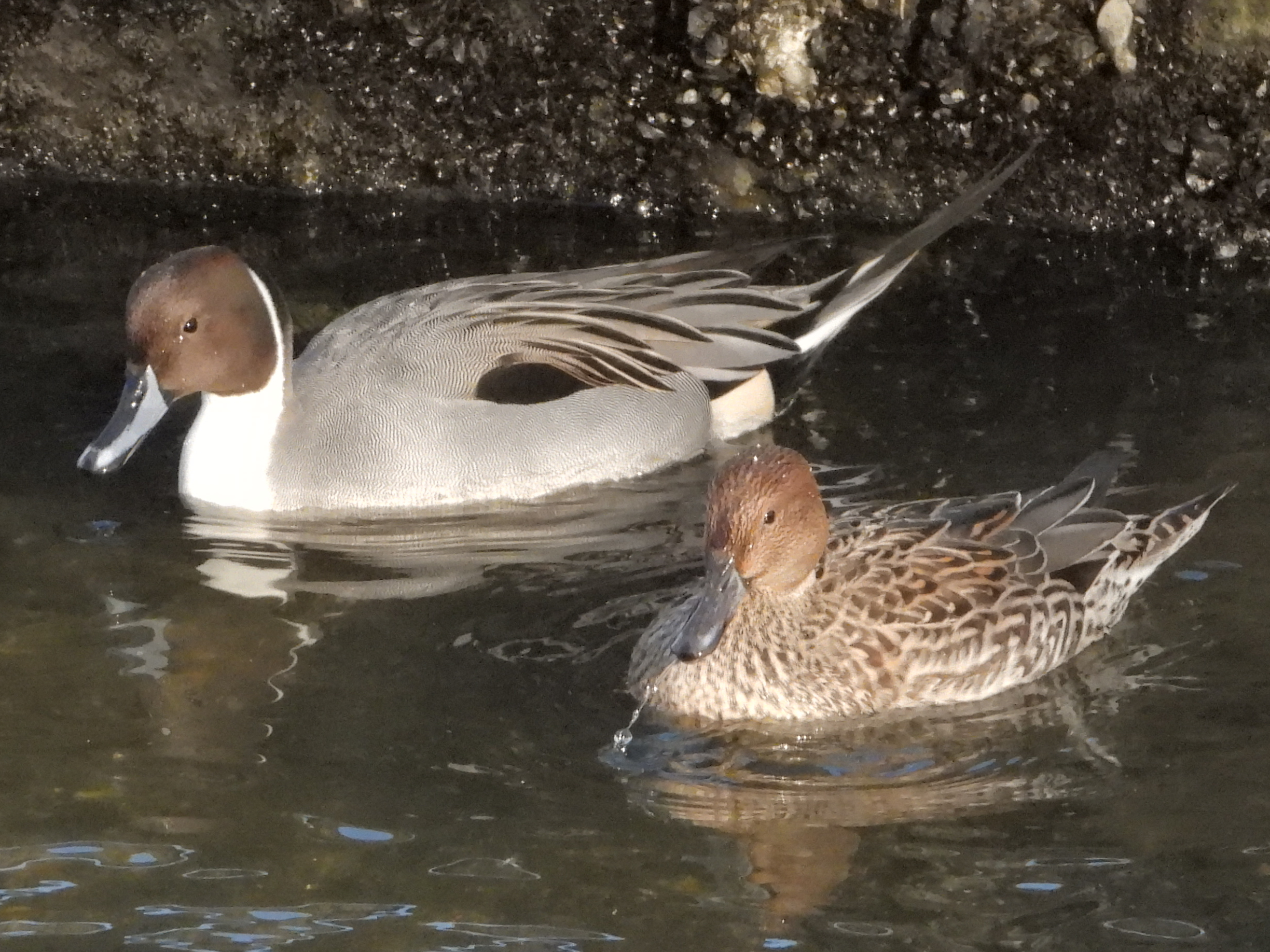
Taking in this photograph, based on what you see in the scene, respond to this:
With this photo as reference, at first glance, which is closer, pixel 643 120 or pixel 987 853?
pixel 987 853

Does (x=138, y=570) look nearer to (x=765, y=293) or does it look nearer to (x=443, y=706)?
(x=443, y=706)

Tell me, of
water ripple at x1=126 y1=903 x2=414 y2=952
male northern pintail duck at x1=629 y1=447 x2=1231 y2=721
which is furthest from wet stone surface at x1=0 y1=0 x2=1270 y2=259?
water ripple at x1=126 y1=903 x2=414 y2=952

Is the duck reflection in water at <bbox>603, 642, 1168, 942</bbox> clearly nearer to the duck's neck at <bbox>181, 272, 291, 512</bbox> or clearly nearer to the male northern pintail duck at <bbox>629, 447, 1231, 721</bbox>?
the male northern pintail duck at <bbox>629, 447, 1231, 721</bbox>

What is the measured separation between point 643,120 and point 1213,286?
2504 mm

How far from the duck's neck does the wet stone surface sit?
2468 mm

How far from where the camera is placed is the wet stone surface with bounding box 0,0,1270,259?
7.69 metres

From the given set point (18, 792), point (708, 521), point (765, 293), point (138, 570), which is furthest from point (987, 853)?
point (765, 293)

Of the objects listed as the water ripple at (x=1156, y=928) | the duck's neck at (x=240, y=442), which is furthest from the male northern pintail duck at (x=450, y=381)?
the water ripple at (x=1156, y=928)

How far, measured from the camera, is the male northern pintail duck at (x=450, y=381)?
20.1 ft

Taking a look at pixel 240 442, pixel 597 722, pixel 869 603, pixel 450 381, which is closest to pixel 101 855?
pixel 597 722

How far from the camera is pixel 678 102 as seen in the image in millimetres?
8289

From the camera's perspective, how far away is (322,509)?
6.14 metres

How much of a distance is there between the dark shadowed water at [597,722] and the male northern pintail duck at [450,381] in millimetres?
163

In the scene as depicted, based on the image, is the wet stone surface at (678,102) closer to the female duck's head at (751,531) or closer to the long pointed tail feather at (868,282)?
Result: the long pointed tail feather at (868,282)
